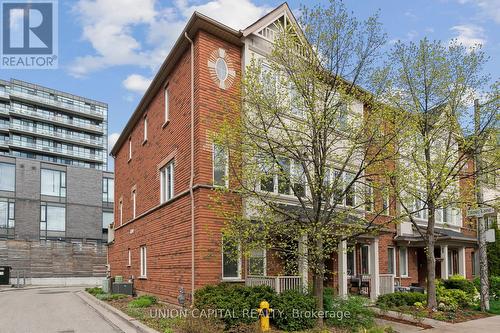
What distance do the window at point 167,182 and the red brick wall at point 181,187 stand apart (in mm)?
417

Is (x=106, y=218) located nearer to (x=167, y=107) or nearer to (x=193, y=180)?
(x=167, y=107)

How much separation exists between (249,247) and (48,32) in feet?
70.6

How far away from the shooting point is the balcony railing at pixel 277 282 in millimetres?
13760

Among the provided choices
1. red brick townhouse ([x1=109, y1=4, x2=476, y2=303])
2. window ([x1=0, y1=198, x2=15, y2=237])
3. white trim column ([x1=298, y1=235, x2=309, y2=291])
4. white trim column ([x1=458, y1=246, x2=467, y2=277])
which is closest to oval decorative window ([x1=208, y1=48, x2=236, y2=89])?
red brick townhouse ([x1=109, y1=4, x2=476, y2=303])

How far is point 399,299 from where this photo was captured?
16922 mm

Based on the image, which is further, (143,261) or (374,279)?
(143,261)

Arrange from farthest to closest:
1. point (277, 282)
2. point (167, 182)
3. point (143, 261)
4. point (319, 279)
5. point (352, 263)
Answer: point (143, 261) < point (352, 263) < point (167, 182) < point (277, 282) < point (319, 279)

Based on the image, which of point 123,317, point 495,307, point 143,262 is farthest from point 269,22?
point 495,307

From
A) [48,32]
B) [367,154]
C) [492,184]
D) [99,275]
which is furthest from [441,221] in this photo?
[99,275]

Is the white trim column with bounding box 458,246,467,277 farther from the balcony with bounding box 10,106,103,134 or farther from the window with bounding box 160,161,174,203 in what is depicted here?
the balcony with bounding box 10,106,103,134

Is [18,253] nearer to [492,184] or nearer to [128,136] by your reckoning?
[128,136]

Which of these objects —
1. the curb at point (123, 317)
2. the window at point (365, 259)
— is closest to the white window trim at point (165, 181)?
the curb at point (123, 317)

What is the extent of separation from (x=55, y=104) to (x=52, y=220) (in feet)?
133

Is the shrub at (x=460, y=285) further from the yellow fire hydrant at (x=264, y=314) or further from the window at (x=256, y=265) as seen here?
the yellow fire hydrant at (x=264, y=314)
